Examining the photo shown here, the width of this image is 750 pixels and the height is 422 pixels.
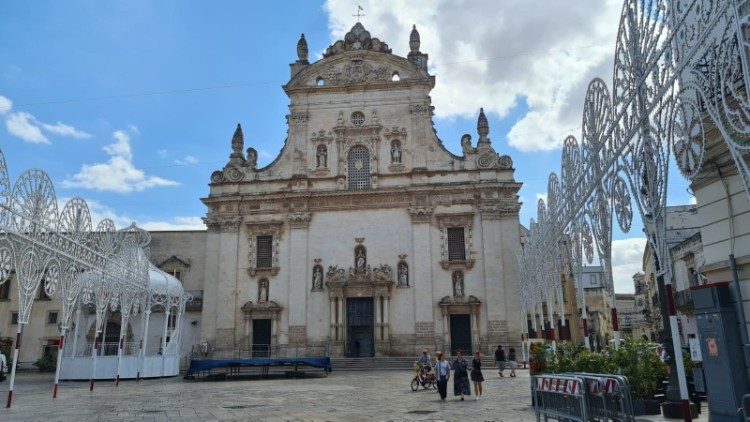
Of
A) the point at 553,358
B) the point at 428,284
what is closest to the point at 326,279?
the point at 428,284

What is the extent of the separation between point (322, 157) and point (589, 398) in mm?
29630

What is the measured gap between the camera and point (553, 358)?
11.1 meters

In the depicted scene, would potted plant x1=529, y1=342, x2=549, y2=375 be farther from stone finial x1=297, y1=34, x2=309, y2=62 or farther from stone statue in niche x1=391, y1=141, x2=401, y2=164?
stone finial x1=297, y1=34, x2=309, y2=62

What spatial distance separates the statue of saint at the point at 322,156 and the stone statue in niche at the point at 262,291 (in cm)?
839

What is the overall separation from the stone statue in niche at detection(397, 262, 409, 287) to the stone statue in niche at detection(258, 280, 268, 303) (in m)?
8.42

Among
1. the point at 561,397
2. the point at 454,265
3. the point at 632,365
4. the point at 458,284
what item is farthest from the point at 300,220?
the point at 561,397

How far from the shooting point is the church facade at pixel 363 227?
3259 cm

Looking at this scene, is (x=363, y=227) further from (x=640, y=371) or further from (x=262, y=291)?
(x=640, y=371)

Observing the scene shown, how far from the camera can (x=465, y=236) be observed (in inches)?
1319

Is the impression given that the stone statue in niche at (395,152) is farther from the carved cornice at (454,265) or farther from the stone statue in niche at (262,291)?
the stone statue in niche at (262,291)

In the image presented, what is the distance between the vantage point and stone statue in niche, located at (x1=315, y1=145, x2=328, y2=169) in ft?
117

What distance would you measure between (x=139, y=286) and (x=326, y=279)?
11290 mm

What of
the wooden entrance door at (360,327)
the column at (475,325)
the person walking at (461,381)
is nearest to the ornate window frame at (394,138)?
the wooden entrance door at (360,327)

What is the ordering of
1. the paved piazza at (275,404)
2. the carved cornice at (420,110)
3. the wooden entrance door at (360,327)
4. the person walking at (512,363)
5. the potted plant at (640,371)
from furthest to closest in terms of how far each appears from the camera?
the carved cornice at (420,110) → the wooden entrance door at (360,327) → the person walking at (512,363) → the paved piazza at (275,404) → the potted plant at (640,371)
